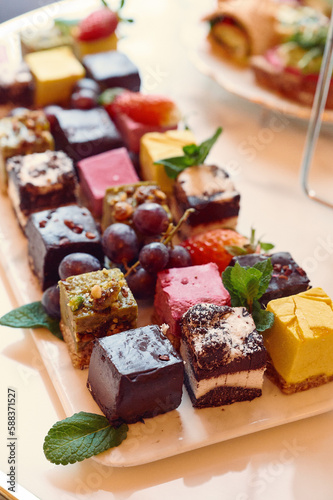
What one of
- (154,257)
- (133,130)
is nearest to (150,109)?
(133,130)

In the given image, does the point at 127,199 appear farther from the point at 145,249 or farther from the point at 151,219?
the point at 145,249

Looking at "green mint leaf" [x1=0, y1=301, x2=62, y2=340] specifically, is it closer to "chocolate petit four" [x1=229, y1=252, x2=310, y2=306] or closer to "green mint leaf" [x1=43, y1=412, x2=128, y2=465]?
"green mint leaf" [x1=43, y1=412, x2=128, y2=465]

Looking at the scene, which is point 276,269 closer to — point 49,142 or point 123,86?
point 49,142

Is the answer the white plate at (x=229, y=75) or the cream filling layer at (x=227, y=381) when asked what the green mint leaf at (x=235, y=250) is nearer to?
the cream filling layer at (x=227, y=381)

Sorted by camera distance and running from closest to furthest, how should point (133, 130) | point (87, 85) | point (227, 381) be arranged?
point (227, 381) < point (133, 130) < point (87, 85)

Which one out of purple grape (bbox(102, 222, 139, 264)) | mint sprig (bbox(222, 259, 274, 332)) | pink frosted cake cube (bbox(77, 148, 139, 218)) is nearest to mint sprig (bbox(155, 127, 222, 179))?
pink frosted cake cube (bbox(77, 148, 139, 218))

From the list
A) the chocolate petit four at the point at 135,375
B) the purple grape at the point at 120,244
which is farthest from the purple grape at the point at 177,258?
the chocolate petit four at the point at 135,375
